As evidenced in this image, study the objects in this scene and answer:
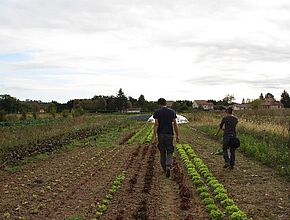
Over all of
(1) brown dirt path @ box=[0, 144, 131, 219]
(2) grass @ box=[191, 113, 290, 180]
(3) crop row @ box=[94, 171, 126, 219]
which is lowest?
(1) brown dirt path @ box=[0, 144, 131, 219]

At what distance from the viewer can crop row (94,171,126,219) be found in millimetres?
7335

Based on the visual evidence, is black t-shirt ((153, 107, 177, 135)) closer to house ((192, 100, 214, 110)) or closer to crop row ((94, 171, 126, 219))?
crop row ((94, 171, 126, 219))

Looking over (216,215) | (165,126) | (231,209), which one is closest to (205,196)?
(231,209)

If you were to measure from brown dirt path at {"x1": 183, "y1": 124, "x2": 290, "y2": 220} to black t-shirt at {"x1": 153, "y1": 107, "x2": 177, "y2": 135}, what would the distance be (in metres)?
1.90

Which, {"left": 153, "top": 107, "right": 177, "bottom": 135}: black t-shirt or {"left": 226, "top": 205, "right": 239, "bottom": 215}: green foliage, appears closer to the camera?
{"left": 226, "top": 205, "right": 239, "bottom": 215}: green foliage

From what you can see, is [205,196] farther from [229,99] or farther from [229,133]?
[229,99]

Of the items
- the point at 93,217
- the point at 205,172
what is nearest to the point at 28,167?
the point at 205,172

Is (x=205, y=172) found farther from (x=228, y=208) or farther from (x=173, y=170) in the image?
(x=228, y=208)

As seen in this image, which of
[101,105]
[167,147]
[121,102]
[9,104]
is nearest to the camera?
[167,147]

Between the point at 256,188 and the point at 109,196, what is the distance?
11.8 ft

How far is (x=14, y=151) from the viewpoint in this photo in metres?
16.5

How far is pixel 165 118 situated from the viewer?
37.0 ft

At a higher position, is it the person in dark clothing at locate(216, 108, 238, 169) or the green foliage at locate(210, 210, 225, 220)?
the person in dark clothing at locate(216, 108, 238, 169)

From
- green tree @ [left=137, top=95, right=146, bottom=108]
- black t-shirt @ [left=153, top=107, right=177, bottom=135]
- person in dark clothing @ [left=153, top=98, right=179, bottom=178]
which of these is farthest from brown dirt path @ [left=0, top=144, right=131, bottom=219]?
green tree @ [left=137, top=95, right=146, bottom=108]
